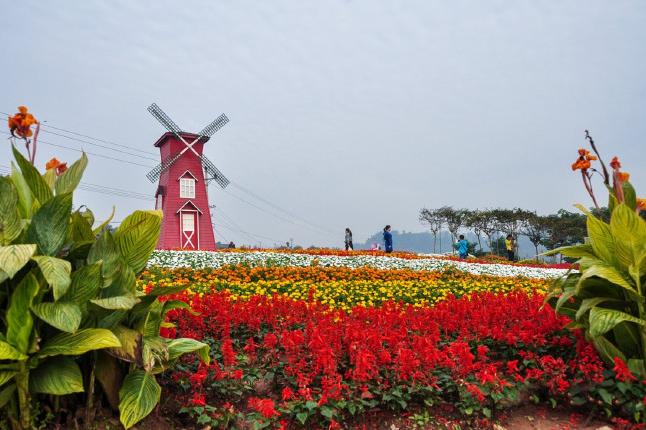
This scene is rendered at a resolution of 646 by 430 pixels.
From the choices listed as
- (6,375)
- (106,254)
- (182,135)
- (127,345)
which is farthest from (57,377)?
(182,135)

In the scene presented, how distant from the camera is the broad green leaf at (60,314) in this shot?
9.08ft

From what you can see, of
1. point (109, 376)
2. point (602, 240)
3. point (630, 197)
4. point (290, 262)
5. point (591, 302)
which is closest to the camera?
point (109, 376)

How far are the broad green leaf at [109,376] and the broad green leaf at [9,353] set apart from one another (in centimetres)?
48

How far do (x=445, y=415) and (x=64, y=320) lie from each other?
278 centimetres

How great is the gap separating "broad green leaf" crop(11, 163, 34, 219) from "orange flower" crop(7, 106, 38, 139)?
0.23m

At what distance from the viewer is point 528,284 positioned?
10805 millimetres

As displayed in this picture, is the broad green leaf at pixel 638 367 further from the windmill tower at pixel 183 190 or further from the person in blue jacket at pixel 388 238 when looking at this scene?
the windmill tower at pixel 183 190

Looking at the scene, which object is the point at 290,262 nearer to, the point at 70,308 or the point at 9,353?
the point at 70,308

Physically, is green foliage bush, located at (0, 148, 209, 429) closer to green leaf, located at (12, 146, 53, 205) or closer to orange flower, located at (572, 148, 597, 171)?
green leaf, located at (12, 146, 53, 205)

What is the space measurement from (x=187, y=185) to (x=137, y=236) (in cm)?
2230

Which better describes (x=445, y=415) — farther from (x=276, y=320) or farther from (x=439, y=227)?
(x=439, y=227)

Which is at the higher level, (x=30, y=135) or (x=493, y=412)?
(x=30, y=135)

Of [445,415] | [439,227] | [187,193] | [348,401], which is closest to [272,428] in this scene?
[348,401]

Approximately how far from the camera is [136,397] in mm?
3098
